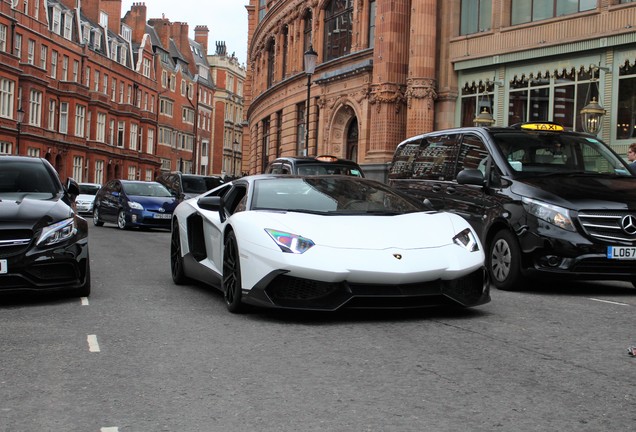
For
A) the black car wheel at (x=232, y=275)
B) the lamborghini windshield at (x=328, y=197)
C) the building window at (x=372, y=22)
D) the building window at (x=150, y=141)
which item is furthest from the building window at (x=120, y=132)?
the black car wheel at (x=232, y=275)

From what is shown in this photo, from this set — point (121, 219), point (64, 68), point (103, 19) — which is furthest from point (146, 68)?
point (121, 219)

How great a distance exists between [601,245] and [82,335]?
5303mm

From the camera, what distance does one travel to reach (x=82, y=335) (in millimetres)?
6605

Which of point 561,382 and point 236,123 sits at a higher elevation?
point 236,123

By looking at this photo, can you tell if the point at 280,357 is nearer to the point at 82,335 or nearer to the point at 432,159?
the point at 82,335

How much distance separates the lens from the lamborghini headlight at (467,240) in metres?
7.34

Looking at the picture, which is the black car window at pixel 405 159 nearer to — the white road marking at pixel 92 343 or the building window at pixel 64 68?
the white road marking at pixel 92 343

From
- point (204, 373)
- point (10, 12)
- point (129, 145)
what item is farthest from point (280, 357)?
point (129, 145)

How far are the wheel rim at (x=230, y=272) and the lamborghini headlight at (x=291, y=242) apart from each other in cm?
56

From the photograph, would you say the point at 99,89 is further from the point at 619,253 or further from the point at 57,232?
the point at 619,253

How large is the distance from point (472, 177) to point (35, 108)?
55.9m

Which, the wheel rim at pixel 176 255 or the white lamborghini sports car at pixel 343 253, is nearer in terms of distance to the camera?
the white lamborghini sports car at pixel 343 253

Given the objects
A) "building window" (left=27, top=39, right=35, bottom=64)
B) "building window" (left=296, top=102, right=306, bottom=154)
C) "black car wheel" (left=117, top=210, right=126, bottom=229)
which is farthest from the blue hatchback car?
"building window" (left=27, top=39, right=35, bottom=64)

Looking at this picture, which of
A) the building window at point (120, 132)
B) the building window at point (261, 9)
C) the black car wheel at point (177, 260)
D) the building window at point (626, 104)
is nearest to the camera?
the black car wheel at point (177, 260)
